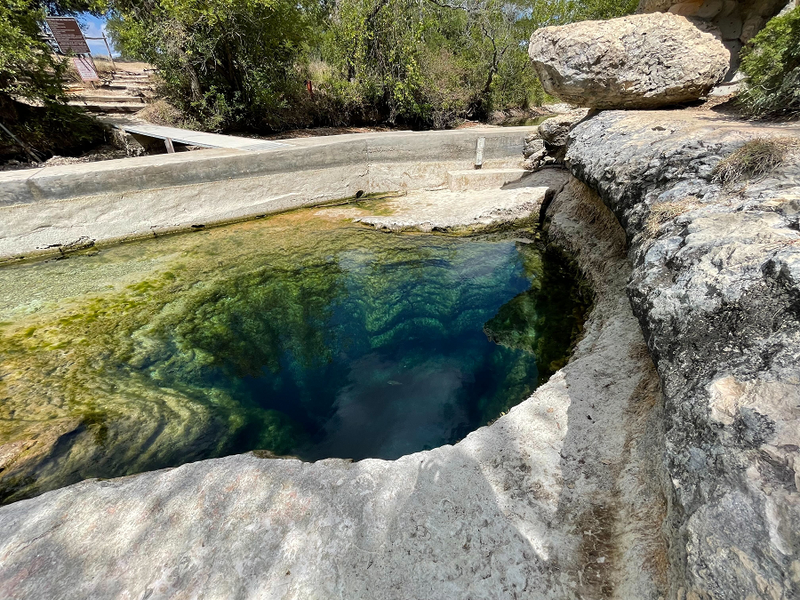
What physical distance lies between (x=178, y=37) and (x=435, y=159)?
245 inches

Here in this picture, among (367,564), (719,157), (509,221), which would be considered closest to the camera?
(367,564)

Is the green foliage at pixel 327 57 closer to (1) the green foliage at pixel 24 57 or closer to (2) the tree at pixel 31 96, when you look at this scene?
(2) the tree at pixel 31 96

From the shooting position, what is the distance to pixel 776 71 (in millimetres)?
3943

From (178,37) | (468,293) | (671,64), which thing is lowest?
(468,293)

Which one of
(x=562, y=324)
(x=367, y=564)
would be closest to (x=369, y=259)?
(x=562, y=324)

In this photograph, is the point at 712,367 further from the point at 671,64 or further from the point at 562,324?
the point at 671,64

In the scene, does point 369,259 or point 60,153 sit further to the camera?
point 60,153

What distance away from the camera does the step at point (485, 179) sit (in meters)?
7.64

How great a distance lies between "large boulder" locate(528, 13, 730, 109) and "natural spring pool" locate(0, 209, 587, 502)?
247 centimetres

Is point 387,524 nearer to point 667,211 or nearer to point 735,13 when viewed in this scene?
point 667,211

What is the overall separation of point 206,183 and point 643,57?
659 centimetres

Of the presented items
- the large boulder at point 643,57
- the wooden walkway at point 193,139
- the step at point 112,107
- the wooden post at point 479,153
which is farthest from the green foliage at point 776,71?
the step at point 112,107

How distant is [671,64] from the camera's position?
494cm

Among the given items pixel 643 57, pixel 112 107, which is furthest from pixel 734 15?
pixel 112 107
